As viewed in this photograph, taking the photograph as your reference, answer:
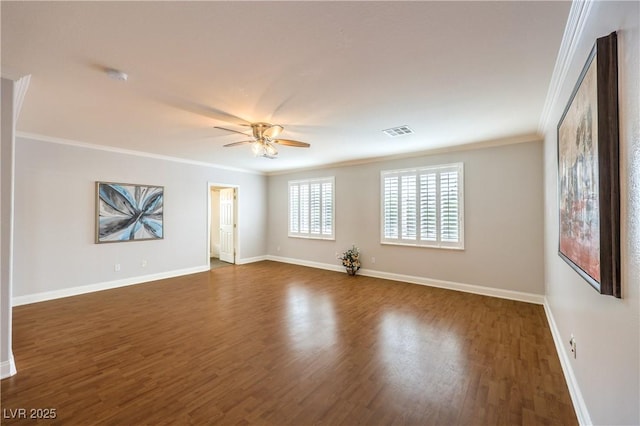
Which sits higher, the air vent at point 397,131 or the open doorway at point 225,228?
the air vent at point 397,131

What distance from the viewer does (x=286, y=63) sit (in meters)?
2.19

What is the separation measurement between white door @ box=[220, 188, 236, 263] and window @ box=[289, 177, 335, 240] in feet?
5.55

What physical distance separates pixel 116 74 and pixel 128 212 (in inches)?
148

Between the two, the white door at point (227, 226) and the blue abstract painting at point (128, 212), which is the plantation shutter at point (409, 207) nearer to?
the white door at point (227, 226)

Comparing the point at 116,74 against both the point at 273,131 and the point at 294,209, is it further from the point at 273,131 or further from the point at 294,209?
the point at 294,209

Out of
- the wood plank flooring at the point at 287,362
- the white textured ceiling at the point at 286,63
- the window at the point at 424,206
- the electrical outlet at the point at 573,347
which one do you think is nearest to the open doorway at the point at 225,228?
the wood plank flooring at the point at 287,362

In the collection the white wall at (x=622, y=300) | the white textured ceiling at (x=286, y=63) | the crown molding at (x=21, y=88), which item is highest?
the white textured ceiling at (x=286, y=63)

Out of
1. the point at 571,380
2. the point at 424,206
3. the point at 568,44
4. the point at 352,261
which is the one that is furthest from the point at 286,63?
the point at 352,261

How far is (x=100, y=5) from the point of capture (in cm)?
158

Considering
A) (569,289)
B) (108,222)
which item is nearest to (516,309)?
(569,289)

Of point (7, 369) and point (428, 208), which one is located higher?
point (428, 208)

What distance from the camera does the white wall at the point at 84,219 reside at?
4168 mm

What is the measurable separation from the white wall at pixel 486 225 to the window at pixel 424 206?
0.14 metres

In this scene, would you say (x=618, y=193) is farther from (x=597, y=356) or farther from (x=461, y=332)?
(x=461, y=332)
